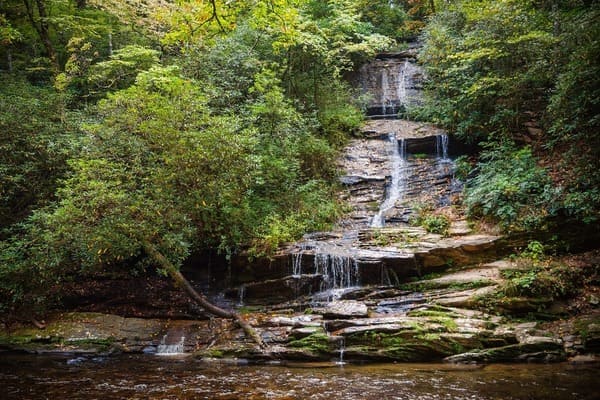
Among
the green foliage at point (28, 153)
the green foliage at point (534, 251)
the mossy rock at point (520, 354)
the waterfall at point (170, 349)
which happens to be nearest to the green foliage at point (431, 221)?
the green foliage at point (534, 251)

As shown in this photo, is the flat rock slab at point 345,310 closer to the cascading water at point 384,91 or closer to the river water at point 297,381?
the river water at point 297,381

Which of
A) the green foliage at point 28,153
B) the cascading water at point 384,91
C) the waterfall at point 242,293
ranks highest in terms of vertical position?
the cascading water at point 384,91

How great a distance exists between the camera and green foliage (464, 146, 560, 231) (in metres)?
10.4

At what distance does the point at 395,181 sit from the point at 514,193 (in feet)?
16.5

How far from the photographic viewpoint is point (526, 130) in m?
13.8

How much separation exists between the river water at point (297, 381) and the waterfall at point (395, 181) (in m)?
6.61

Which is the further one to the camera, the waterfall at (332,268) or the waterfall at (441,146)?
the waterfall at (441,146)

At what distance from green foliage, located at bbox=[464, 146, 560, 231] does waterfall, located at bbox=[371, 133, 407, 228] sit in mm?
2608

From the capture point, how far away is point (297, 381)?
7.00 meters

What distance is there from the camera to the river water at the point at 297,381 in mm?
6105

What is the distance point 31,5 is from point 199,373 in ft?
54.2

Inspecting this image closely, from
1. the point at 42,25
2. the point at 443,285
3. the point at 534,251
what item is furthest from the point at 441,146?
the point at 42,25

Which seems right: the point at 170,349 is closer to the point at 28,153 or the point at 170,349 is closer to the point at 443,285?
the point at 443,285

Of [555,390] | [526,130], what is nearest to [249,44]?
[526,130]
